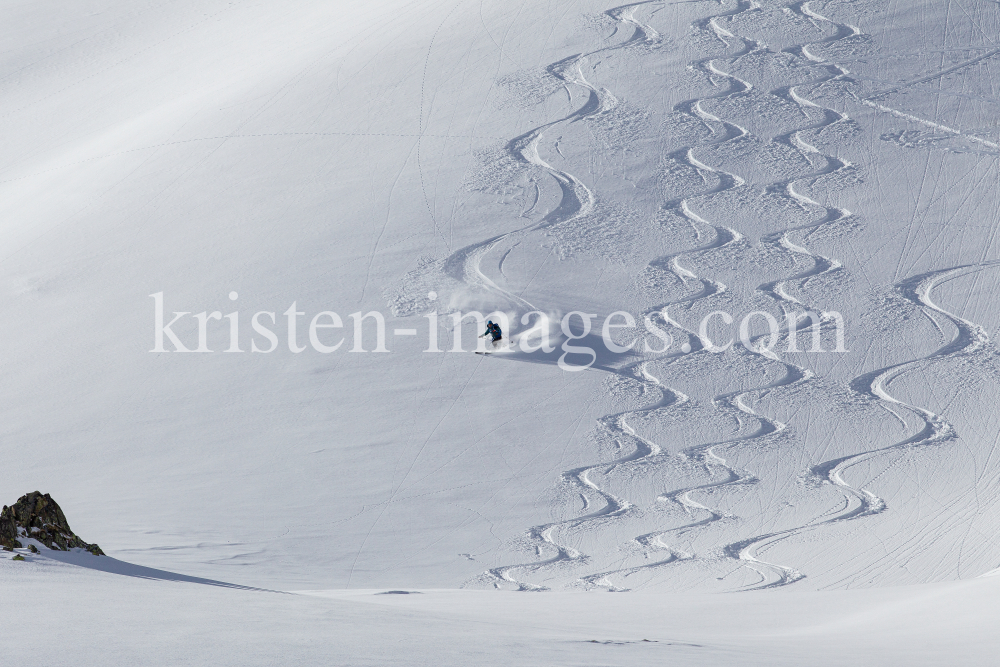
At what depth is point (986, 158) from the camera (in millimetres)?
14648

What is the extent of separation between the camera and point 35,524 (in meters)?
4.86

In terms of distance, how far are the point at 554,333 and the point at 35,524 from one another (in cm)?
828

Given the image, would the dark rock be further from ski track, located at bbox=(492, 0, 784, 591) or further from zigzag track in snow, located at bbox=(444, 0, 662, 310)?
zigzag track in snow, located at bbox=(444, 0, 662, 310)

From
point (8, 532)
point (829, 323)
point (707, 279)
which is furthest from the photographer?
point (707, 279)

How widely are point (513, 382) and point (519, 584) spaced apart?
336 centimetres

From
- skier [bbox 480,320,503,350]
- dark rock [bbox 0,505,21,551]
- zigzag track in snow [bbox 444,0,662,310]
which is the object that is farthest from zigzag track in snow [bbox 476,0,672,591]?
dark rock [bbox 0,505,21,551]

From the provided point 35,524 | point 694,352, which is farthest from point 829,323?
point 35,524

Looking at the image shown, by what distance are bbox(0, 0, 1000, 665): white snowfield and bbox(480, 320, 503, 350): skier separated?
0.25 metres

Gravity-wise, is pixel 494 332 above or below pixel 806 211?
below

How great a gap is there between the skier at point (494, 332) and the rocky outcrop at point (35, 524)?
746 cm

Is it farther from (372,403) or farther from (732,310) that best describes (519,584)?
(732,310)

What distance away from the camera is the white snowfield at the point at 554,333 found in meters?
8.88

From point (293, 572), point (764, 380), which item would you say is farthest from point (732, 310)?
point (293, 572)

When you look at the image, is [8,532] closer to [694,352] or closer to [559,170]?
[694,352]
